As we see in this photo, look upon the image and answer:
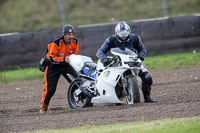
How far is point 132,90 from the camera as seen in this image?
34.1ft

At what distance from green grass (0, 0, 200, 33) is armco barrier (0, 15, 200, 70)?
11.2 meters

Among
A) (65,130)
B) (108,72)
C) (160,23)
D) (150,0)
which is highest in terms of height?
(150,0)

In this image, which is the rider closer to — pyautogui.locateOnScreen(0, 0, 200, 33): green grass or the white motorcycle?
the white motorcycle

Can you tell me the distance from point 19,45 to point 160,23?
5.56 meters

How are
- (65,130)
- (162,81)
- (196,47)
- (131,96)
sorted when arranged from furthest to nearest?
(196,47)
(162,81)
(131,96)
(65,130)

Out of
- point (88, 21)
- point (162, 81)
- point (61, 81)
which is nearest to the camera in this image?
point (162, 81)

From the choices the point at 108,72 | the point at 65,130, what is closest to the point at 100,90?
the point at 108,72

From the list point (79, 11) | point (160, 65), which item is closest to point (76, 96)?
point (160, 65)

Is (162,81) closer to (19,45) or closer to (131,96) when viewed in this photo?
(131,96)

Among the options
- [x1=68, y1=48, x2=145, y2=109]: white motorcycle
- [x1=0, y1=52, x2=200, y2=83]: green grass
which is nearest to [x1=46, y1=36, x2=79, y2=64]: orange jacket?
[x1=68, y1=48, x2=145, y2=109]: white motorcycle

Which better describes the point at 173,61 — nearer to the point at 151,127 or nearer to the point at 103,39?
the point at 103,39

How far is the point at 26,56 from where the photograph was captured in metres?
20.0

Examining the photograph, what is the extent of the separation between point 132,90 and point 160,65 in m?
9.20

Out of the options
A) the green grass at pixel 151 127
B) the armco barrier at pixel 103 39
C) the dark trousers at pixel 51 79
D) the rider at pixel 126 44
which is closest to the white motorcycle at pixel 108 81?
the rider at pixel 126 44
